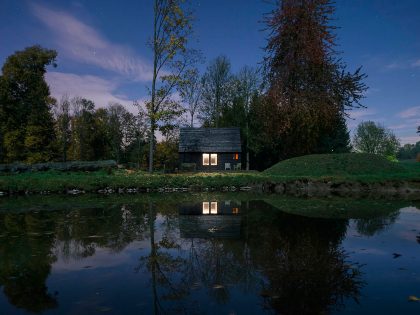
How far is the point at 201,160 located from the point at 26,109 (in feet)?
68.7

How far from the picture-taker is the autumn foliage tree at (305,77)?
81.9 feet

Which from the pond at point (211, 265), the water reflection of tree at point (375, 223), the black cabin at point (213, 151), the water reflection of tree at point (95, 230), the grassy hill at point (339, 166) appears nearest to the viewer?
the pond at point (211, 265)

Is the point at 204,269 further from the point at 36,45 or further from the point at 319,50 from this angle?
the point at 36,45

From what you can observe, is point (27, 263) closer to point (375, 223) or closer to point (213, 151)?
point (375, 223)

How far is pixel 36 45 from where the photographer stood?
34.1 metres

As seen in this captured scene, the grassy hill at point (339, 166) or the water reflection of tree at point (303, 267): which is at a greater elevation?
the grassy hill at point (339, 166)

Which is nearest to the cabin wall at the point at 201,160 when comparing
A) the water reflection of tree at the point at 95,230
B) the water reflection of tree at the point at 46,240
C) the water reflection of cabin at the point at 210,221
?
the water reflection of cabin at the point at 210,221

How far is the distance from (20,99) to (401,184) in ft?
122

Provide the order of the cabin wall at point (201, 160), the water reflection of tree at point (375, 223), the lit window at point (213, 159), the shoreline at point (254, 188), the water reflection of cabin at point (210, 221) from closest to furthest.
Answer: the water reflection of cabin at point (210, 221)
the water reflection of tree at point (375, 223)
the shoreline at point (254, 188)
the cabin wall at point (201, 160)
the lit window at point (213, 159)

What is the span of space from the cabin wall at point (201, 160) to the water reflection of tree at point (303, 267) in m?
31.1

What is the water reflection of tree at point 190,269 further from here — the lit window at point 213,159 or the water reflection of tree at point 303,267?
the lit window at point 213,159

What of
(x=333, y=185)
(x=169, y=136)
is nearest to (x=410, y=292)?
(x=333, y=185)

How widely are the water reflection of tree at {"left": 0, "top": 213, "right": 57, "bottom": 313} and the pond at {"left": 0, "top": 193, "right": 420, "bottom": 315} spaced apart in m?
0.01

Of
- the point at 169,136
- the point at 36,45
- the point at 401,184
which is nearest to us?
the point at 401,184
